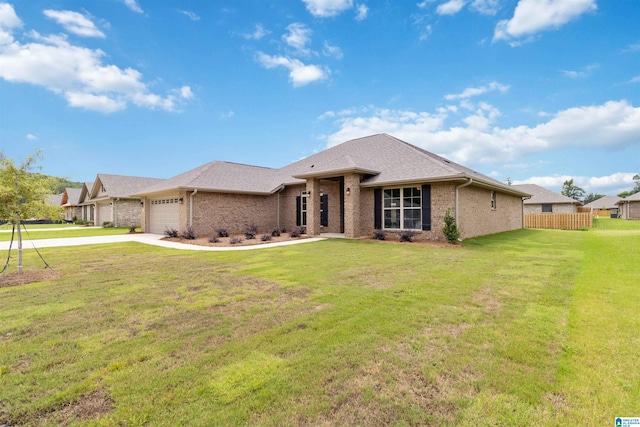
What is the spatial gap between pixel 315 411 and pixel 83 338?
3.10 metres

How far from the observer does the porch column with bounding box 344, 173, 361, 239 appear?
14406mm

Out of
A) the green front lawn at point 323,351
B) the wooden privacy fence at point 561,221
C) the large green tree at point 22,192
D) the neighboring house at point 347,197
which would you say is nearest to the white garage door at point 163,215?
the neighboring house at point 347,197

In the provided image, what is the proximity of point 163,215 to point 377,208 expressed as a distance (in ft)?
45.5

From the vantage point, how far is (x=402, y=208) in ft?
46.1

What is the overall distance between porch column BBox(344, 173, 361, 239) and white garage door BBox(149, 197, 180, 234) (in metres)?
10.1

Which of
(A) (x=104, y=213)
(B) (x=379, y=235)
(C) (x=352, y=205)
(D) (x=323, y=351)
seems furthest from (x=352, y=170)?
(A) (x=104, y=213)

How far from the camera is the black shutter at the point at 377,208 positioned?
1467cm

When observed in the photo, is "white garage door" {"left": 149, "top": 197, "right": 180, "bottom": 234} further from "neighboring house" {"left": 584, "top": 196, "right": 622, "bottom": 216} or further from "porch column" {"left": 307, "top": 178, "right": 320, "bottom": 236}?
"neighboring house" {"left": 584, "top": 196, "right": 622, "bottom": 216}

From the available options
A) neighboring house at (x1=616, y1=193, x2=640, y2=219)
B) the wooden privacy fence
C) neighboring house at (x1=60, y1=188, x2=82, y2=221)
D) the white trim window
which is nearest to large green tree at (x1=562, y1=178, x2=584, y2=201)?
neighboring house at (x1=616, y1=193, x2=640, y2=219)

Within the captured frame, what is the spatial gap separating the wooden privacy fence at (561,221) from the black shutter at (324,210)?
18665mm

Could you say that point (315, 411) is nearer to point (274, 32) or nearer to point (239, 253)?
point (239, 253)

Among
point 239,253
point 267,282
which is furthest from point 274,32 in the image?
point 267,282

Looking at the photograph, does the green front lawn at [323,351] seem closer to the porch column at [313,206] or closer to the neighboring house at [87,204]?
the porch column at [313,206]

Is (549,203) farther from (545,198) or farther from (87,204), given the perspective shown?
(87,204)
